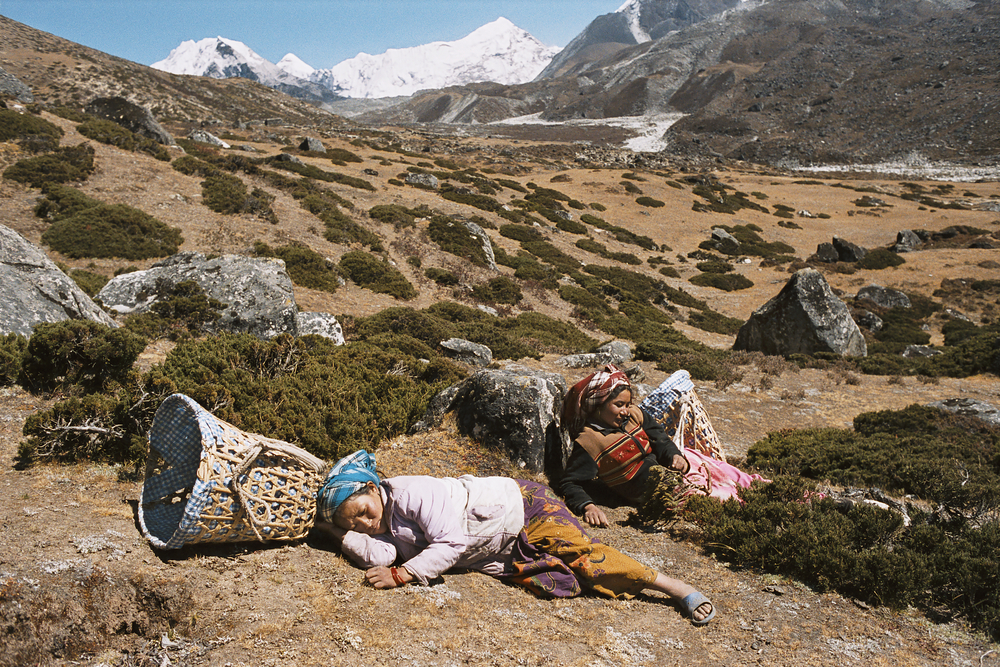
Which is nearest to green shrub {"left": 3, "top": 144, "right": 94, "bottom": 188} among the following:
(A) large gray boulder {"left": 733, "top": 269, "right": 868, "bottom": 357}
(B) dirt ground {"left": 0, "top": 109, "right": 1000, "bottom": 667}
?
(B) dirt ground {"left": 0, "top": 109, "right": 1000, "bottom": 667}

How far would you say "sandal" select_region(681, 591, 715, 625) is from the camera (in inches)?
146

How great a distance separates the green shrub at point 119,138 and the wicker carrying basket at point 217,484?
929 inches

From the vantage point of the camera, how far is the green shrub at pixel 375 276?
16.7 metres

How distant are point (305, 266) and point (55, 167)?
1000 centimetres

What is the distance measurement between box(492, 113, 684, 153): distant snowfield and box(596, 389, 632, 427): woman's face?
93260 millimetres

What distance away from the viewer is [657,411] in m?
6.48

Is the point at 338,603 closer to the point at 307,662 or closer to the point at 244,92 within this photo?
the point at 307,662

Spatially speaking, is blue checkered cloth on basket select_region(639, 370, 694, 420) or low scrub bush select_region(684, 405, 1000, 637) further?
blue checkered cloth on basket select_region(639, 370, 694, 420)

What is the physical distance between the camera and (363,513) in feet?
12.8

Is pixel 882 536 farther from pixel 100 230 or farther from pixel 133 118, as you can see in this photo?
pixel 133 118

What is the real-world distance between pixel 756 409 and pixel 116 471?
1167 cm

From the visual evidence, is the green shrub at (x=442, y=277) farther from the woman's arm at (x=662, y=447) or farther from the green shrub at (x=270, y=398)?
the woman's arm at (x=662, y=447)

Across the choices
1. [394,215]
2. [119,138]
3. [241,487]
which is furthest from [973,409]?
[119,138]

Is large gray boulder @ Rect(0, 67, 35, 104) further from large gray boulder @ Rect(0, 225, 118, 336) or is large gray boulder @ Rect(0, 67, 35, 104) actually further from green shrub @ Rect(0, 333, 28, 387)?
green shrub @ Rect(0, 333, 28, 387)
